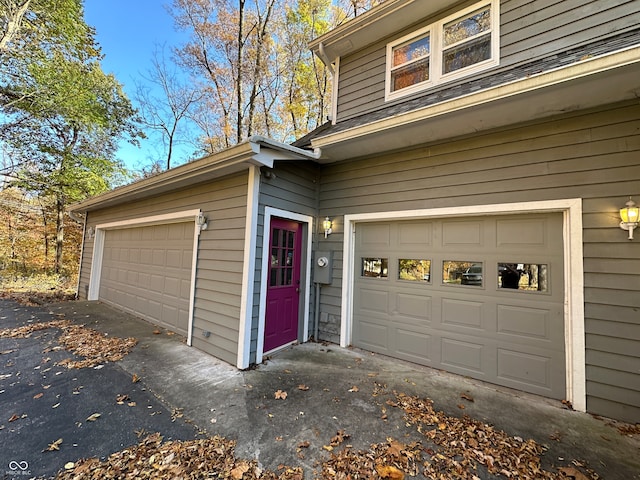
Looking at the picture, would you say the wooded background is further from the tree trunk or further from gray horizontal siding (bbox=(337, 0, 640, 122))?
gray horizontal siding (bbox=(337, 0, 640, 122))

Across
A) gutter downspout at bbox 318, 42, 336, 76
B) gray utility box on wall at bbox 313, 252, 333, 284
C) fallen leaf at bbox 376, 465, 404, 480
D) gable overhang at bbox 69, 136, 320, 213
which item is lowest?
fallen leaf at bbox 376, 465, 404, 480

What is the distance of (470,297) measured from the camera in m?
3.23

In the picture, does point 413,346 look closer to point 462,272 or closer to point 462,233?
point 462,272

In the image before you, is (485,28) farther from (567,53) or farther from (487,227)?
(487,227)

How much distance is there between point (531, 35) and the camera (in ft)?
10.3

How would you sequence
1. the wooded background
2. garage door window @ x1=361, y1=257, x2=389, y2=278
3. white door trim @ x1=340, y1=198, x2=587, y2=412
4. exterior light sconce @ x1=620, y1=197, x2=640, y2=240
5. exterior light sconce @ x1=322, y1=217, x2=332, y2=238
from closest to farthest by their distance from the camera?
exterior light sconce @ x1=620, y1=197, x2=640, y2=240 < white door trim @ x1=340, y1=198, x2=587, y2=412 < garage door window @ x1=361, y1=257, x2=389, y2=278 < exterior light sconce @ x1=322, y1=217, x2=332, y2=238 < the wooded background

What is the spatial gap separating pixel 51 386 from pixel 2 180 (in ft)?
35.2

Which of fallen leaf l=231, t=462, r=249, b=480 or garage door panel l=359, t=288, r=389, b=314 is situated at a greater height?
garage door panel l=359, t=288, r=389, b=314

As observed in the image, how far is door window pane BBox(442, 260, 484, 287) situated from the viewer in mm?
3209

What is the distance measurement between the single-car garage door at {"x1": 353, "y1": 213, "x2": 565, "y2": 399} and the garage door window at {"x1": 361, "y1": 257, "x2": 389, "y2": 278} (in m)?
0.02

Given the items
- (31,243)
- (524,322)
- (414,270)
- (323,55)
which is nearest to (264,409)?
(414,270)

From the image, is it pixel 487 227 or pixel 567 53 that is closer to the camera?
pixel 567 53

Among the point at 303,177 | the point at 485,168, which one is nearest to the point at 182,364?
the point at 303,177

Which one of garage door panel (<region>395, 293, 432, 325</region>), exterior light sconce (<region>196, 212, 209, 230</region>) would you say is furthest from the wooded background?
garage door panel (<region>395, 293, 432, 325</region>)
